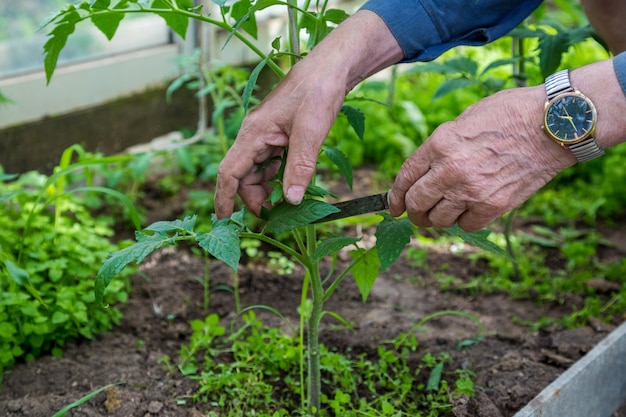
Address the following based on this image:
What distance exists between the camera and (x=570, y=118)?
1.66 metres

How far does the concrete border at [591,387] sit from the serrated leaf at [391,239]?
1.87ft

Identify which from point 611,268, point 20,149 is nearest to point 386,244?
point 611,268

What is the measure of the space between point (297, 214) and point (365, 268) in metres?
0.37

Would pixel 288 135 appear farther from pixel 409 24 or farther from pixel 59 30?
pixel 59 30

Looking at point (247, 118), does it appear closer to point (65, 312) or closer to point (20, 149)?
point (65, 312)

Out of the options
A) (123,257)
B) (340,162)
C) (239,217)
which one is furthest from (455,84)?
(123,257)

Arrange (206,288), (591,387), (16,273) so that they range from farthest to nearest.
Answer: (206,288) → (591,387) → (16,273)

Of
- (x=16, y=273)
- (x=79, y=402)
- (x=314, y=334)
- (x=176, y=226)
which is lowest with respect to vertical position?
(x=79, y=402)

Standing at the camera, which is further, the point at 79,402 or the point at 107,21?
the point at 79,402

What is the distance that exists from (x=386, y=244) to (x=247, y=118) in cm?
41

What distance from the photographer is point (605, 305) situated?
277 cm

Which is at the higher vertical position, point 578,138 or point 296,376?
point 578,138

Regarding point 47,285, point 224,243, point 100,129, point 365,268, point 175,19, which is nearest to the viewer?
point 224,243

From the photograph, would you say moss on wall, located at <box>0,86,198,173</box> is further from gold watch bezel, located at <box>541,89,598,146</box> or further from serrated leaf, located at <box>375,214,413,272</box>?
gold watch bezel, located at <box>541,89,598,146</box>
